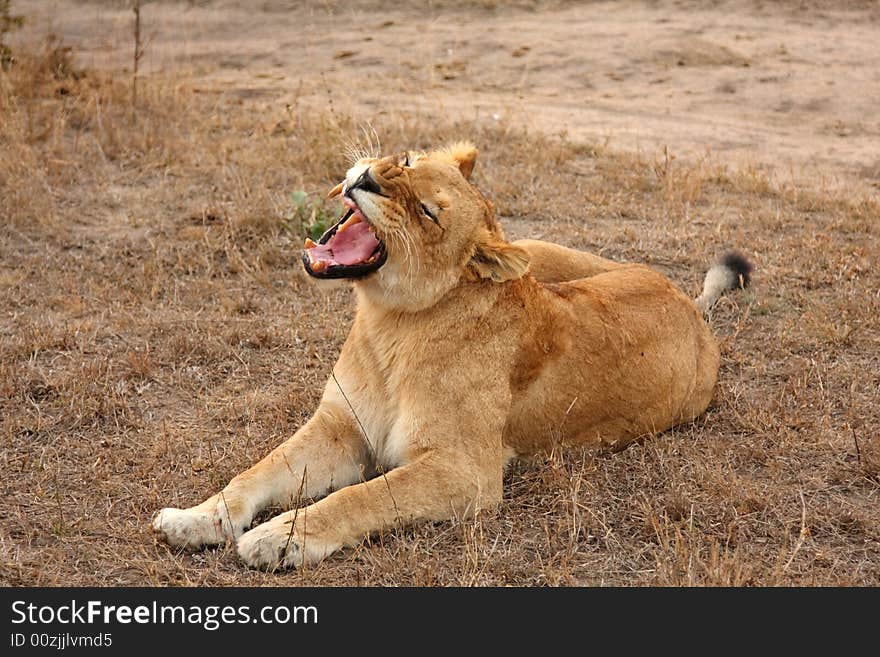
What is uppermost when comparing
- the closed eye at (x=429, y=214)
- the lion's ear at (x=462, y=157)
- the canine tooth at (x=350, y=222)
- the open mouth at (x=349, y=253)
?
the lion's ear at (x=462, y=157)

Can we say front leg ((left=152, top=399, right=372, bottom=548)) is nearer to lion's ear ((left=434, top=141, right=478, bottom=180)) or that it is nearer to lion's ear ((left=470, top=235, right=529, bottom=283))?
lion's ear ((left=470, top=235, right=529, bottom=283))

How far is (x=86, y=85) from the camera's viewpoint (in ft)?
27.7

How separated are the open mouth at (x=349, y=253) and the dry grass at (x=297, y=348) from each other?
84 cm

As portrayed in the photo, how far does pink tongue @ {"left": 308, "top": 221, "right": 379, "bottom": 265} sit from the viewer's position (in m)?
3.56

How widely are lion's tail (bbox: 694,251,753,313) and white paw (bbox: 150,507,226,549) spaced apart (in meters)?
2.89

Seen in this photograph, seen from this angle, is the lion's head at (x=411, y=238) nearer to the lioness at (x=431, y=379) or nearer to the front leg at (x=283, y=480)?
the lioness at (x=431, y=379)

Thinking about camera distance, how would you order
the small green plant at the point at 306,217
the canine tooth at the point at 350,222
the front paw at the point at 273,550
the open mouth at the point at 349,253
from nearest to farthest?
the front paw at the point at 273,550, the open mouth at the point at 349,253, the canine tooth at the point at 350,222, the small green plant at the point at 306,217

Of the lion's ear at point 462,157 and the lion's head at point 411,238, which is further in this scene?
the lion's ear at point 462,157

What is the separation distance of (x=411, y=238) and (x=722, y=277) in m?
2.45

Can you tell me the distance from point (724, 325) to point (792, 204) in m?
1.97

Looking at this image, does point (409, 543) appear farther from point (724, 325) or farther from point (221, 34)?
point (221, 34)

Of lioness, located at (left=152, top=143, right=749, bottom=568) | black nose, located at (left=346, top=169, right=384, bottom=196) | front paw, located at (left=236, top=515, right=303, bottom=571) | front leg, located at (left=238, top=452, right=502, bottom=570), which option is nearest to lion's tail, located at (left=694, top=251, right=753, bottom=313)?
lioness, located at (left=152, top=143, right=749, bottom=568)

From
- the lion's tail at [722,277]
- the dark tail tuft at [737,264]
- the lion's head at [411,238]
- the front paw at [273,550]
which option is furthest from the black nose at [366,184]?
the dark tail tuft at [737,264]

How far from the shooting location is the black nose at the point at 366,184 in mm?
3566
